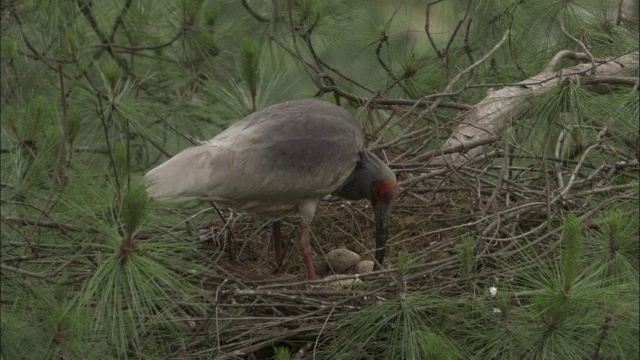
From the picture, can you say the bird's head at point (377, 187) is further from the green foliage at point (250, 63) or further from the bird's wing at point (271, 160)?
the green foliage at point (250, 63)

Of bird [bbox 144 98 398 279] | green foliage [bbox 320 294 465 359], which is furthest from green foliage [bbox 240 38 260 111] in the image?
green foliage [bbox 320 294 465 359]

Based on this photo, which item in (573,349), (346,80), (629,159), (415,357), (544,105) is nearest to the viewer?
(573,349)

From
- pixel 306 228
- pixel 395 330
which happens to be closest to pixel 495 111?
pixel 306 228

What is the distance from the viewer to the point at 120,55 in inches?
243

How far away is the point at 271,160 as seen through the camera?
180 inches

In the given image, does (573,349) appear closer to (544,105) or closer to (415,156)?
(544,105)

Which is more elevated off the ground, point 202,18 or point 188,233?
point 202,18

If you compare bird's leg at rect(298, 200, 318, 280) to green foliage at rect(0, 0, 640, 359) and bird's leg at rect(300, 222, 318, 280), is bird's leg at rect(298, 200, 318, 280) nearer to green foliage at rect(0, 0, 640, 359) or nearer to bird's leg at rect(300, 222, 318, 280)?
bird's leg at rect(300, 222, 318, 280)

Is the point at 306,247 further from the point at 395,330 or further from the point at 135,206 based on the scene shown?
the point at 135,206

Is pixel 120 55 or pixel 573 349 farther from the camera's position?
pixel 120 55

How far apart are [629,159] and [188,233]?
1.66 m

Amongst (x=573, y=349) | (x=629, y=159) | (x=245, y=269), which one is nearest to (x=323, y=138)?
(x=245, y=269)

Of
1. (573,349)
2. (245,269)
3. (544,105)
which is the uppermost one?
(544,105)

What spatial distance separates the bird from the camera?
14.6 ft
